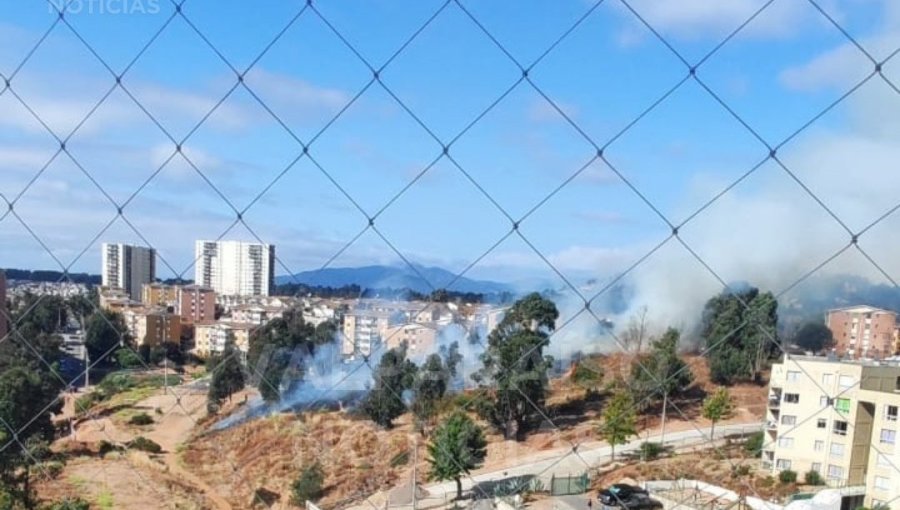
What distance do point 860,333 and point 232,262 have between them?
19.1 feet

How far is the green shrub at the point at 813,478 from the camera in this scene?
4844mm

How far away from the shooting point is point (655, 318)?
10391 mm

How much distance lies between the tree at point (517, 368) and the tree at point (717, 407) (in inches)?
61.5

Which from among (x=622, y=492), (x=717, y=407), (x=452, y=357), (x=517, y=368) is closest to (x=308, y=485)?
(x=452, y=357)

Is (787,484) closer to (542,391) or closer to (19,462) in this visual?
(542,391)

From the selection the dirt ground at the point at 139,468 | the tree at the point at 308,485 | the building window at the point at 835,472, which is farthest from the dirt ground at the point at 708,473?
the dirt ground at the point at 139,468

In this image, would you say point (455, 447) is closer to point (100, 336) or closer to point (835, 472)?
point (835, 472)

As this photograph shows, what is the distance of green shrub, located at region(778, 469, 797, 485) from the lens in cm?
422

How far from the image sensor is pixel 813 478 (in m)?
4.96

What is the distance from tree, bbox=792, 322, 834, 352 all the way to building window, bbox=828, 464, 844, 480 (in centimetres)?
130

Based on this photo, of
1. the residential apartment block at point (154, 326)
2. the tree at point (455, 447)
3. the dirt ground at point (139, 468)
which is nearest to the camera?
the residential apartment block at point (154, 326)

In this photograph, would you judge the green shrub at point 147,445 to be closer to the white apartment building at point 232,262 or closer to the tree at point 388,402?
the tree at point 388,402

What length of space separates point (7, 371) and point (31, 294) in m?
0.58

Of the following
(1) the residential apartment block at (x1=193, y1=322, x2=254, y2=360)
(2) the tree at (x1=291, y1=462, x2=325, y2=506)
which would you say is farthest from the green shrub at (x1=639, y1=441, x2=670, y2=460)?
(1) the residential apartment block at (x1=193, y1=322, x2=254, y2=360)
